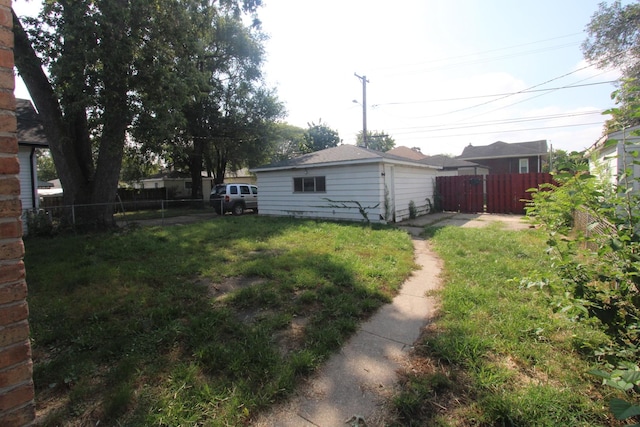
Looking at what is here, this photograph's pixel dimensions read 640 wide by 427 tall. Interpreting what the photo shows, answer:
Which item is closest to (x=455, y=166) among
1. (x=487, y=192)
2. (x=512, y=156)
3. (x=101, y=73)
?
(x=512, y=156)

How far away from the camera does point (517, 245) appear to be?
6742 mm

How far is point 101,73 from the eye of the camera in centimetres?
754

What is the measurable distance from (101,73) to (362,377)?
348 inches

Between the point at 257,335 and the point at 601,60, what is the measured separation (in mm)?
21973

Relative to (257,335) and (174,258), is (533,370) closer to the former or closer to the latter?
(257,335)

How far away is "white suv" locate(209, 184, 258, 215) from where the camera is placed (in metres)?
15.9

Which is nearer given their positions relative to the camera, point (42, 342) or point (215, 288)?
point (42, 342)

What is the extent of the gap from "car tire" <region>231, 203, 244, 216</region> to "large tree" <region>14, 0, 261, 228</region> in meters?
6.55

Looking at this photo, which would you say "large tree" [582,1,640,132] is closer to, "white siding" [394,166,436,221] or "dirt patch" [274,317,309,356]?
"white siding" [394,166,436,221]

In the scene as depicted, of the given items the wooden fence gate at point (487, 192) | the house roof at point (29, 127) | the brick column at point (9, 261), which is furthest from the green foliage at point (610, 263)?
the house roof at point (29, 127)

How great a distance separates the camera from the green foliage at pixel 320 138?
26.1 m

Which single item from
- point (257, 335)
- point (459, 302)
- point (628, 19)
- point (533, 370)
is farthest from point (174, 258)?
point (628, 19)

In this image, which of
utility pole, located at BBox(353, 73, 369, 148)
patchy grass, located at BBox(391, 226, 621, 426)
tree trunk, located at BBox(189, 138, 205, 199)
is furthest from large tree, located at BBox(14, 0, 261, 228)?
tree trunk, located at BBox(189, 138, 205, 199)

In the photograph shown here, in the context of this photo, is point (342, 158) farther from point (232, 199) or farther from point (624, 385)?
point (624, 385)
